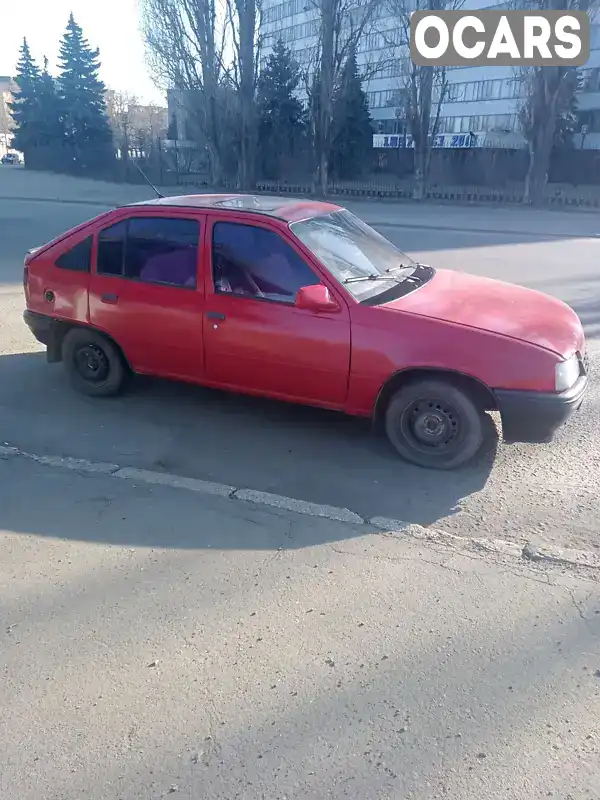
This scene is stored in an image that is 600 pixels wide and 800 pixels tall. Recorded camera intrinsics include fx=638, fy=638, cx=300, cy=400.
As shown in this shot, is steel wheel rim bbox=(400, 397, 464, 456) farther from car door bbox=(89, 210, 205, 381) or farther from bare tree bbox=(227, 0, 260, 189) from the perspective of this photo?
bare tree bbox=(227, 0, 260, 189)

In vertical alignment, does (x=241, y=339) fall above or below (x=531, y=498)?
above

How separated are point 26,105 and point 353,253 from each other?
200ft

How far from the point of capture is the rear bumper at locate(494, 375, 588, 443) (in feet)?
12.8

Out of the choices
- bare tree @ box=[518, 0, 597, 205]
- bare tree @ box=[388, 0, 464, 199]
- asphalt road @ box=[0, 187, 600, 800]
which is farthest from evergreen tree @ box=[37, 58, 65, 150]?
asphalt road @ box=[0, 187, 600, 800]

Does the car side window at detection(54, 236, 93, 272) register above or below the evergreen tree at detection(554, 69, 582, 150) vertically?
below

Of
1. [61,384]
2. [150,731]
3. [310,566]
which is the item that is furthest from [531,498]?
[61,384]

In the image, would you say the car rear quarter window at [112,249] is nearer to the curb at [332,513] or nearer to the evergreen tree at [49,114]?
the curb at [332,513]

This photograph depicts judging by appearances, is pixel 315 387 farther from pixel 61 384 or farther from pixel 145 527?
pixel 61 384

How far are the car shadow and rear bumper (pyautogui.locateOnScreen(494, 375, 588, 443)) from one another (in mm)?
275

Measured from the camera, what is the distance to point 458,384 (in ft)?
13.6

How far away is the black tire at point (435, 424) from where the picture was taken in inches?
163

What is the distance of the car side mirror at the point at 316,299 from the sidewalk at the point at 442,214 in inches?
616

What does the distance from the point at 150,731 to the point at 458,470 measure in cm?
261

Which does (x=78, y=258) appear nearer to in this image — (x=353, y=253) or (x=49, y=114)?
(x=353, y=253)
